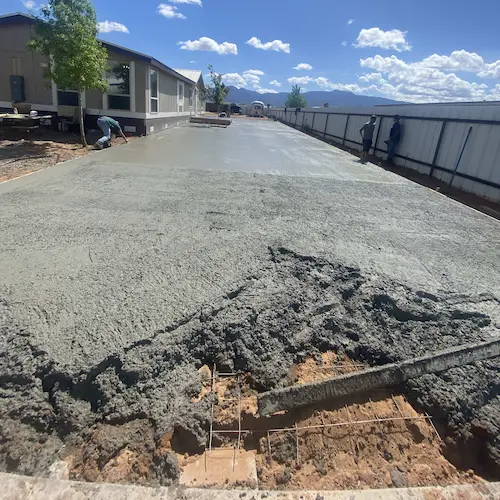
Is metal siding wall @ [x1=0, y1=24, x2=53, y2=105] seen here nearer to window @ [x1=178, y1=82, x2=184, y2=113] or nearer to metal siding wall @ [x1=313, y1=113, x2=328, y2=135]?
window @ [x1=178, y1=82, x2=184, y2=113]

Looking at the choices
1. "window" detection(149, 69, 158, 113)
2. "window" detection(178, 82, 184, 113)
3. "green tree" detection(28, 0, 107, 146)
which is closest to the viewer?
"green tree" detection(28, 0, 107, 146)

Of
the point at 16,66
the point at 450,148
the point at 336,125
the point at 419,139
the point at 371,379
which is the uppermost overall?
the point at 16,66

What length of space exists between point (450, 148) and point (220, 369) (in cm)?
1041

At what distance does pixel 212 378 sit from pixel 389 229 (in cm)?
396

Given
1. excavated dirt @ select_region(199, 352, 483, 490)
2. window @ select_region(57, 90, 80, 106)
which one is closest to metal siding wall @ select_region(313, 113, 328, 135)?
window @ select_region(57, 90, 80, 106)

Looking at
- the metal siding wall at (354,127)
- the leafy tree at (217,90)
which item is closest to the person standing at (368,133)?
the metal siding wall at (354,127)

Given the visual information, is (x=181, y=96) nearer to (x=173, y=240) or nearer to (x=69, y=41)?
(x=69, y=41)

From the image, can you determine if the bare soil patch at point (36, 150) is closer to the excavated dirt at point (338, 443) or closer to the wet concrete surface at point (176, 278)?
the wet concrete surface at point (176, 278)

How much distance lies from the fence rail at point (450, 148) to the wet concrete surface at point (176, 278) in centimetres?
262

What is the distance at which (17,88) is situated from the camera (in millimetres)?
14641

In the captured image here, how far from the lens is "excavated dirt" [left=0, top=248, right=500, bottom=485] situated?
2027 millimetres

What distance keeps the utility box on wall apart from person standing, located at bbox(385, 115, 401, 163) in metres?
14.9

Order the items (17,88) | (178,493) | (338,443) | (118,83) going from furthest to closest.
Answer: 1. (118,83)
2. (17,88)
3. (338,443)
4. (178,493)

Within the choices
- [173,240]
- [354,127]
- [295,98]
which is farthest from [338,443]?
[295,98]
